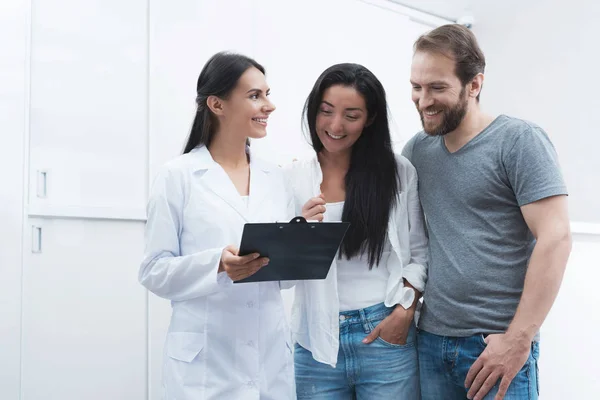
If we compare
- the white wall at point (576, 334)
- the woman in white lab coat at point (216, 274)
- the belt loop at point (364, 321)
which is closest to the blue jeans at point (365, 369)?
the belt loop at point (364, 321)

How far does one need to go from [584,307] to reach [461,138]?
1.40 metres

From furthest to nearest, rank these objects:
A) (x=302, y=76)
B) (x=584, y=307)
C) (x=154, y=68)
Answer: (x=302, y=76), (x=584, y=307), (x=154, y=68)

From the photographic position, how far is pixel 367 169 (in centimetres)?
173

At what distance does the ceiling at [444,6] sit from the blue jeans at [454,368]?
223cm

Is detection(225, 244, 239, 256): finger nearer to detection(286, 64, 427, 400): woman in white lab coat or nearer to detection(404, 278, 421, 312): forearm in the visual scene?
detection(286, 64, 427, 400): woman in white lab coat

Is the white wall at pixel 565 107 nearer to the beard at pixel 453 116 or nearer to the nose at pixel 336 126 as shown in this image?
the beard at pixel 453 116

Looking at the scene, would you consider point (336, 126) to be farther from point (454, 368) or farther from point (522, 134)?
point (454, 368)

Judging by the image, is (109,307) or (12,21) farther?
(109,307)

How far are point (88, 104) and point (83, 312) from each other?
0.74 meters

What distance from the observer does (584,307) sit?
103 inches

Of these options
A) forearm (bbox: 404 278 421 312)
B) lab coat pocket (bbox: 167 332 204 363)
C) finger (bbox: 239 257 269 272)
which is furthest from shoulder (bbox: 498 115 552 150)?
lab coat pocket (bbox: 167 332 204 363)

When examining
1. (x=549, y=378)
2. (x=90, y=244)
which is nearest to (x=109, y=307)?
(x=90, y=244)

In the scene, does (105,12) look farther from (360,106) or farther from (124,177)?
(360,106)

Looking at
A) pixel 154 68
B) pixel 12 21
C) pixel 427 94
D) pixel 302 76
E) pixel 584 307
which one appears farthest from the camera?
pixel 302 76
